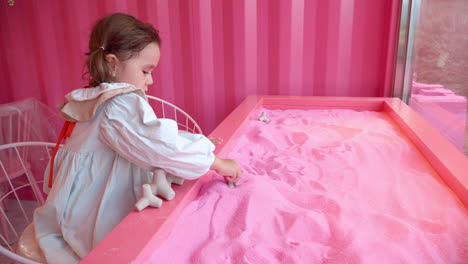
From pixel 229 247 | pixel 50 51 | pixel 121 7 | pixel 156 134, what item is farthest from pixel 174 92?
pixel 229 247

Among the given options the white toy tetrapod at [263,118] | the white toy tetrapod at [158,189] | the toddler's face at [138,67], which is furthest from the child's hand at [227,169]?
the white toy tetrapod at [263,118]

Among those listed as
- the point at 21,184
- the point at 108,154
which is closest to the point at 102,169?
the point at 108,154

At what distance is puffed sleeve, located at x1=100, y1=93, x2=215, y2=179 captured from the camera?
80 centimetres

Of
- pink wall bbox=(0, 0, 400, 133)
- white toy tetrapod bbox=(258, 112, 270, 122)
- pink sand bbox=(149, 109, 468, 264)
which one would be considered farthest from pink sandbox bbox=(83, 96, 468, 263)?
pink wall bbox=(0, 0, 400, 133)

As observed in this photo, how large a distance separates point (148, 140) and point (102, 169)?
19 centimetres

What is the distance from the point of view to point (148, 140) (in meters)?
0.80

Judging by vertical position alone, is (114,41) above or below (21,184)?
above

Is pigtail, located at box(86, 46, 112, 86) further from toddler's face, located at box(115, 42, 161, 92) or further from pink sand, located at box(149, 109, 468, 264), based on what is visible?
pink sand, located at box(149, 109, 468, 264)

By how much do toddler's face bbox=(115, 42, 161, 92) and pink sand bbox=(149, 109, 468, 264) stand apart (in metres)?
0.32

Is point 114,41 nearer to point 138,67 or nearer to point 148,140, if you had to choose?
point 138,67

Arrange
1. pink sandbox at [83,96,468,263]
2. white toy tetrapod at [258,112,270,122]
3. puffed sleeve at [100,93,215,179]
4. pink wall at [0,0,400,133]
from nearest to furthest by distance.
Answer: pink sandbox at [83,96,468,263], puffed sleeve at [100,93,215,179], white toy tetrapod at [258,112,270,122], pink wall at [0,0,400,133]

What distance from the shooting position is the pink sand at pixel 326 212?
66 centimetres

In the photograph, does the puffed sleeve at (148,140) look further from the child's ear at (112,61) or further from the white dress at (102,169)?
the child's ear at (112,61)

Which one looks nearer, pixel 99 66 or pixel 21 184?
pixel 99 66
